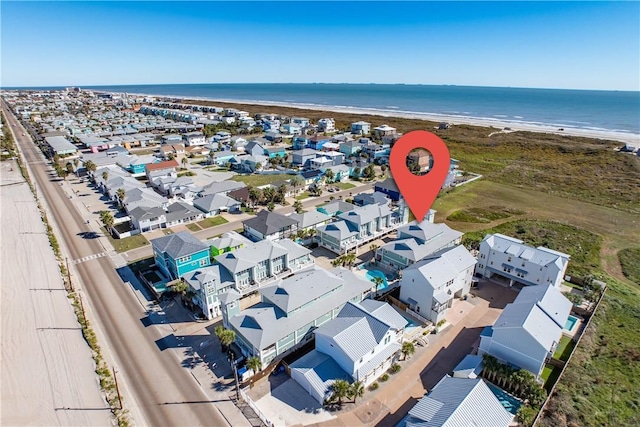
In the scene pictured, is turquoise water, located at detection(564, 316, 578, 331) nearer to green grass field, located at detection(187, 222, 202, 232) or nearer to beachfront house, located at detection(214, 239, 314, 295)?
beachfront house, located at detection(214, 239, 314, 295)

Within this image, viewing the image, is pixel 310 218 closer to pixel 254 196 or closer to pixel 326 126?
pixel 254 196

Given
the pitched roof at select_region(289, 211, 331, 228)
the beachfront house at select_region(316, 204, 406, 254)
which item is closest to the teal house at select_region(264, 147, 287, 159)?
the pitched roof at select_region(289, 211, 331, 228)

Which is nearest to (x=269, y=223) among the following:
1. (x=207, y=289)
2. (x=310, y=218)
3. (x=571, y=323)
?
(x=310, y=218)

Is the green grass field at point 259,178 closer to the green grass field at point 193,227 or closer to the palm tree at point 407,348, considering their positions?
the green grass field at point 193,227

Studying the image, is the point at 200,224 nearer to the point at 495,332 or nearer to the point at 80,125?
the point at 495,332

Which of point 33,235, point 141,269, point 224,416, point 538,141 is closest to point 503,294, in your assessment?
point 224,416

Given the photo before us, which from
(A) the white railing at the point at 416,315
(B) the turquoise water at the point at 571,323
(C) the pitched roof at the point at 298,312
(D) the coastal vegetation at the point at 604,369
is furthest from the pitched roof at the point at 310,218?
(D) the coastal vegetation at the point at 604,369

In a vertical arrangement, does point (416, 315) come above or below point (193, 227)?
below
